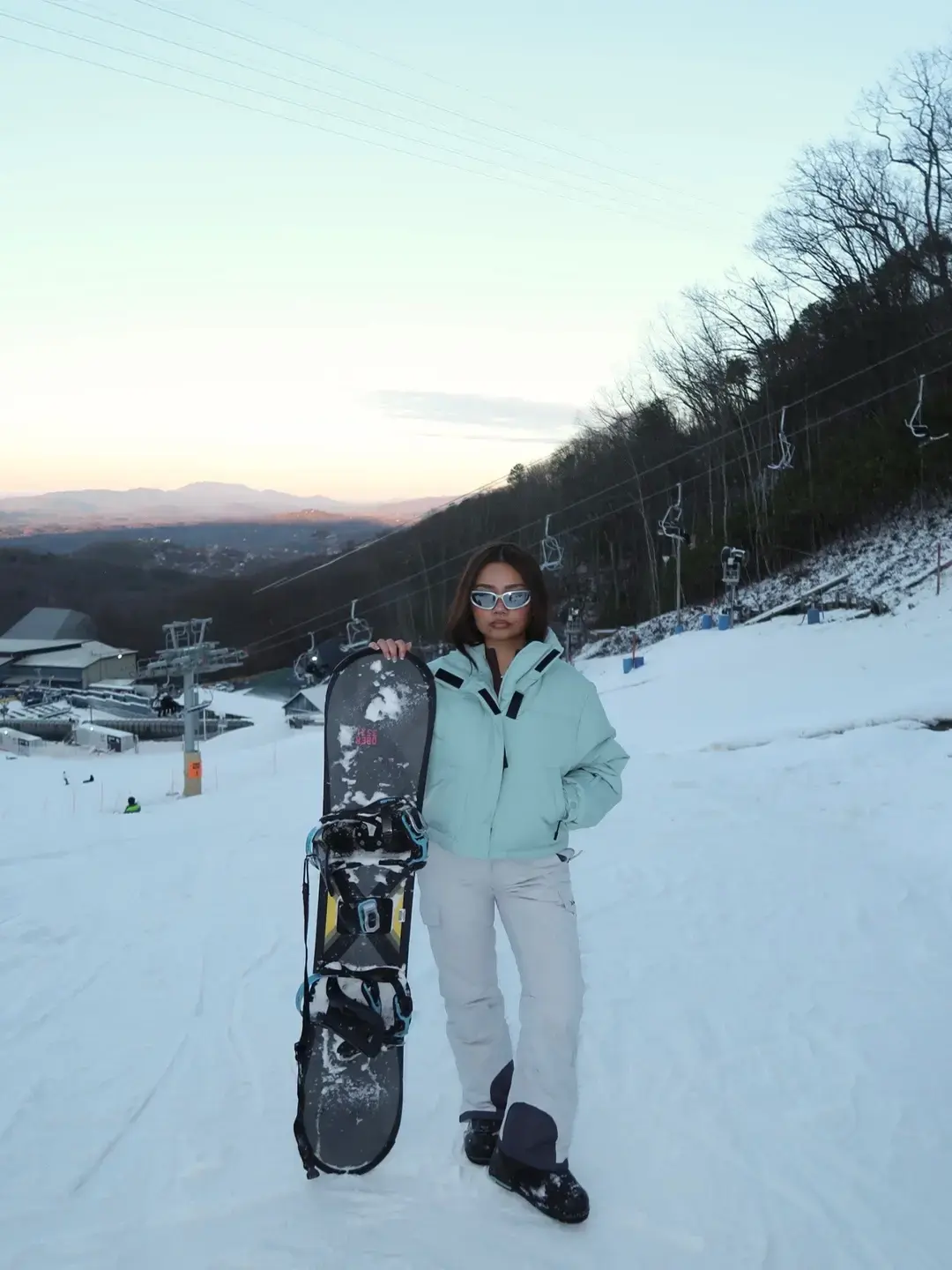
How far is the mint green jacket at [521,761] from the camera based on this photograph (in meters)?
2.45

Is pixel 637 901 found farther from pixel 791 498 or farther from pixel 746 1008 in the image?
pixel 791 498

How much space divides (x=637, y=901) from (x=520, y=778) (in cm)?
337

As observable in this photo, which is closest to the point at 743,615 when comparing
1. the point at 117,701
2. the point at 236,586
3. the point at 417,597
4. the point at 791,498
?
the point at 791,498

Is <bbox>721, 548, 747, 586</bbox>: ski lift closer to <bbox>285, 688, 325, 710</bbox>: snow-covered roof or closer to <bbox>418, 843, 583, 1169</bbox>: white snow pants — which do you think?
<bbox>418, 843, 583, 1169</bbox>: white snow pants

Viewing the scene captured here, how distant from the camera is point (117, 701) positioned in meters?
51.7

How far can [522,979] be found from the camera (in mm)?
2439

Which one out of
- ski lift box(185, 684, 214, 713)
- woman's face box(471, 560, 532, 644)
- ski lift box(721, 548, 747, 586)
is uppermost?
ski lift box(721, 548, 747, 586)

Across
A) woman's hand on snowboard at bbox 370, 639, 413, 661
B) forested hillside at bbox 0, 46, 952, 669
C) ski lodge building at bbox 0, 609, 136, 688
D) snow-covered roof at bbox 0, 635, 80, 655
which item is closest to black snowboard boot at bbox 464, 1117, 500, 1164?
woman's hand on snowboard at bbox 370, 639, 413, 661

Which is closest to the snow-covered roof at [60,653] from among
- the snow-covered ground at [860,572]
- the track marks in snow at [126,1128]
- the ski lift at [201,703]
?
the ski lift at [201,703]

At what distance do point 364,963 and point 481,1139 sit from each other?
58cm

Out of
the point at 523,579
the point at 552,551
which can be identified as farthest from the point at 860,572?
the point at 523,579

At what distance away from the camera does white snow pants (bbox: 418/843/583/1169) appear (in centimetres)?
241

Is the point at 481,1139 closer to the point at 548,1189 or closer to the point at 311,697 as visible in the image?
the point at 548,1189

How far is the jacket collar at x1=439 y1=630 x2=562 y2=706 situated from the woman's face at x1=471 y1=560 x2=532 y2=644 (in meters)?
0.07
